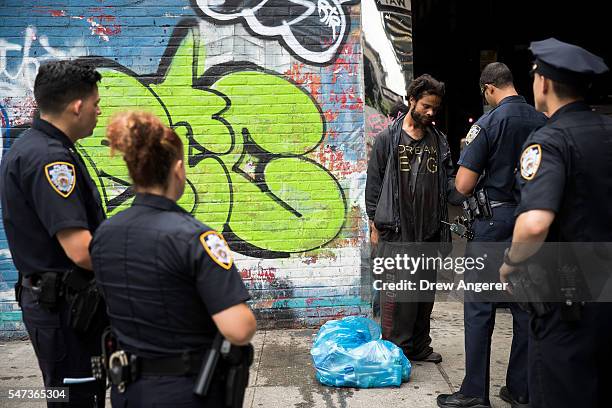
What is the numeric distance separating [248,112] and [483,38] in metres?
4.54

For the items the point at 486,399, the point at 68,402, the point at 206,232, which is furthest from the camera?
the point at 486,399

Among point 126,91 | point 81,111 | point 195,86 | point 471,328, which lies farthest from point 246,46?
point 471,328

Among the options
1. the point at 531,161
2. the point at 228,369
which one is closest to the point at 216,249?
the point at 228,369

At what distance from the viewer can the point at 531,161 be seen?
2611mm

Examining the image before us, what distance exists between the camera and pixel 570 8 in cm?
789

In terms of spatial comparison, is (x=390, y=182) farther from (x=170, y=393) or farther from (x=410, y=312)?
(x=170, y=393)

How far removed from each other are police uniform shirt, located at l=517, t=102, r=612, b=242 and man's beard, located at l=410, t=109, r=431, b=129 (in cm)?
178

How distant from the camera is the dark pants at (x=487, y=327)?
3.65 m

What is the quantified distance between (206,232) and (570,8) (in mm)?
7471

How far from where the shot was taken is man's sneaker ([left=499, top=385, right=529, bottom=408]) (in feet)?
12.1

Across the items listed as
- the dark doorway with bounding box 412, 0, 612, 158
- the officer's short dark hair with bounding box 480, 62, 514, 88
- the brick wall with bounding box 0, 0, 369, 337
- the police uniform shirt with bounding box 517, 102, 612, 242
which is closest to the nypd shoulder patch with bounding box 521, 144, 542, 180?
the police uniform shirt with bounding box 517, 102, 612, 242

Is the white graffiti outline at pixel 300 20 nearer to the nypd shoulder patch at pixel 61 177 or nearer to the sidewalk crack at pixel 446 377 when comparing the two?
the sidewalk crack at pixel 446 377

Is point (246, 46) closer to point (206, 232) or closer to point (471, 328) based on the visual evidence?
point (471, 328)

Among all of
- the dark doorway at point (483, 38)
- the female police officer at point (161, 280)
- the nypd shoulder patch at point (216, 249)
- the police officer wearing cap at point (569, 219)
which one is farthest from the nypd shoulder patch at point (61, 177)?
the dark doorway at point (483, 38)
